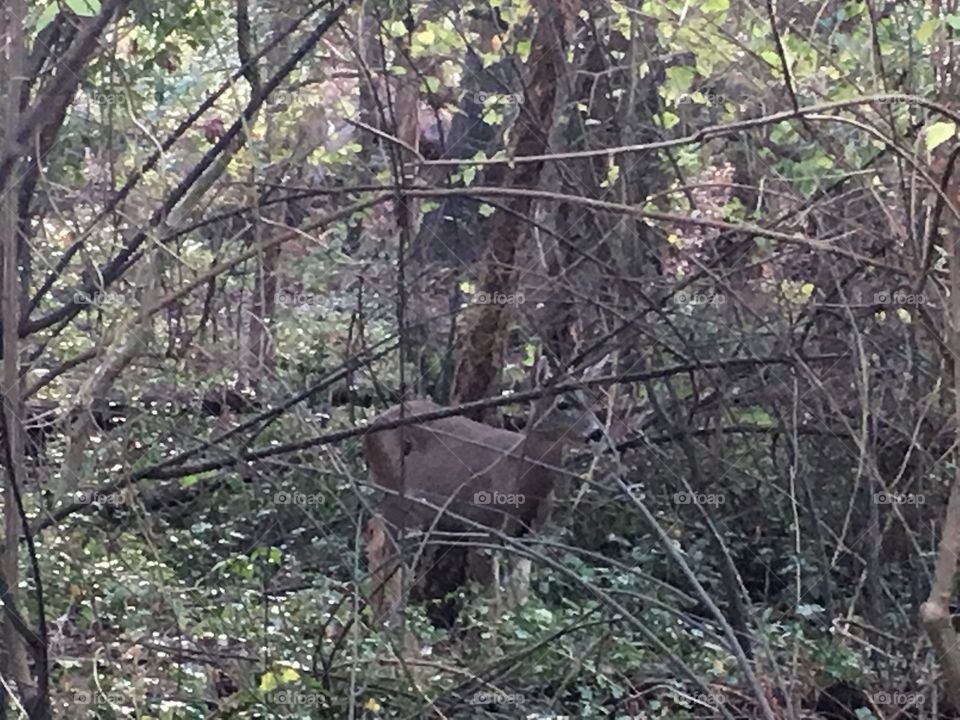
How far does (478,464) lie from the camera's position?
634 cm


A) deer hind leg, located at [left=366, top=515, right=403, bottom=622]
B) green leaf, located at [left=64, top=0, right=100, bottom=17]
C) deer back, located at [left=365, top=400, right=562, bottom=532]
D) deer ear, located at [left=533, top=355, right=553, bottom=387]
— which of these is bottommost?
deer hind leg, located at [left=366, top=515, right=403, bottom=622]

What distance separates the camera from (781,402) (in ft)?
19.0

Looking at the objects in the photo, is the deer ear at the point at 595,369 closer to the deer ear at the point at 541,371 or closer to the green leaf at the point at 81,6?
the deer ear at the point at 541,371

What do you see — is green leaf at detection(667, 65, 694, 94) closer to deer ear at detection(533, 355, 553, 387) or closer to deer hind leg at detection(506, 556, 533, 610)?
deer ear at detection(533, 355, 553, 387)

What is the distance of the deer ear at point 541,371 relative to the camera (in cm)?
656

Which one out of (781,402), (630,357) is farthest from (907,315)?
(630,357)

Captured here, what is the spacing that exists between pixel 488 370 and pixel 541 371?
0.50 m

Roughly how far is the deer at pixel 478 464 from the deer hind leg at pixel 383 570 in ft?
0.04

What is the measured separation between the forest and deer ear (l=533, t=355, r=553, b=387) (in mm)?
29

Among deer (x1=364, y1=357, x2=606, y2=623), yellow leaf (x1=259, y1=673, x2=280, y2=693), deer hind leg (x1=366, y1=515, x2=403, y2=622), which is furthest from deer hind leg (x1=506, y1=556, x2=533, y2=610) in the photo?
yellow leaf (x1=259, y1=673, x2=280, y2=693)

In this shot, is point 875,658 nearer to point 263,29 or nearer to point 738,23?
point 738,23

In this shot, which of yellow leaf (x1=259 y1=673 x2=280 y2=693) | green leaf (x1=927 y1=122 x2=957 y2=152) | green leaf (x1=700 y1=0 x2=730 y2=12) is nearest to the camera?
green leaf (x1=927 y1=122 x2=957 y2=152)

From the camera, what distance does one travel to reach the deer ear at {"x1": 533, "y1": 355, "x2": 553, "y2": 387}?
6559 mm

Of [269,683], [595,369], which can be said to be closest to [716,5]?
[595,369]
